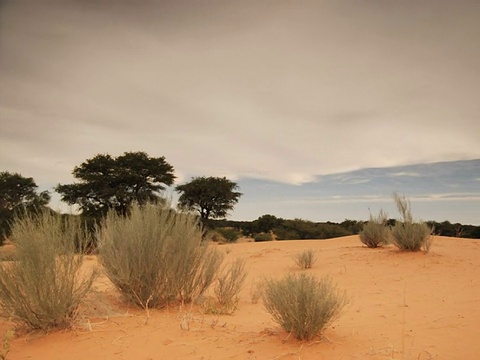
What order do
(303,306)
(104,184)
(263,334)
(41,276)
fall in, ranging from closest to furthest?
(303,306) → (263,334) → (41,276) → (104,184)

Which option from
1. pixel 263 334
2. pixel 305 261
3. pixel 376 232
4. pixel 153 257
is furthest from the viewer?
pixel 376 232

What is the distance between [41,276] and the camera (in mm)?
5145

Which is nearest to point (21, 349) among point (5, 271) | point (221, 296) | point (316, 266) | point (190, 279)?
point (5, 271)

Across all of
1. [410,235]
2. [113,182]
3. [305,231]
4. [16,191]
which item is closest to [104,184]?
[113,182]

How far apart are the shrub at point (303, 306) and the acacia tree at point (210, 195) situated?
2819 cm

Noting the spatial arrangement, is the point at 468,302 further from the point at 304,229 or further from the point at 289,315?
the point at 304,229

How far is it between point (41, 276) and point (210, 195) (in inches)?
1103

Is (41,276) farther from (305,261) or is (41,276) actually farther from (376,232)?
(376,232)

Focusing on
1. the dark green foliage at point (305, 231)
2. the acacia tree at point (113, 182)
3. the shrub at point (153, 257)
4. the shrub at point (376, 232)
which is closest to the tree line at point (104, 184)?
the acacia tree at point (113, 182)

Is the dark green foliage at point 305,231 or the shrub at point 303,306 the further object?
the dark green foliage at point 305,231

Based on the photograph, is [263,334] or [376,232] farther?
[376,232]

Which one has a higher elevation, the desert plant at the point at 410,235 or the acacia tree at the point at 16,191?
the acacia tree at the point at 16,191

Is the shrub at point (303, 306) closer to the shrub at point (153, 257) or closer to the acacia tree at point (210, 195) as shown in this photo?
the shrub at point (153, 257)

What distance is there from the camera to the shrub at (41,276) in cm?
514
